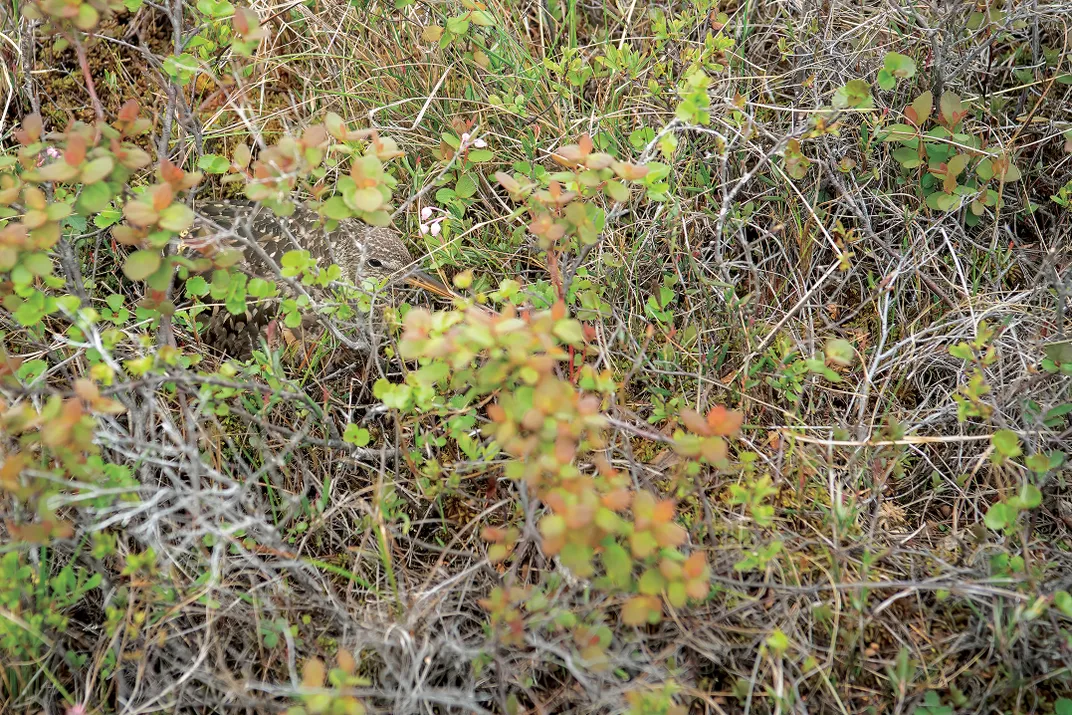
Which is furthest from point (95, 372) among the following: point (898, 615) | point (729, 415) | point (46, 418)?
point (898, 615)

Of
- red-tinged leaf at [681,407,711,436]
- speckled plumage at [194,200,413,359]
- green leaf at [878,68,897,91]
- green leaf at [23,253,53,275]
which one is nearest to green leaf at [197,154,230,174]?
speckled plumage at [194,200,413,359]

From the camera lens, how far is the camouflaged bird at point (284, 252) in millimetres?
3037

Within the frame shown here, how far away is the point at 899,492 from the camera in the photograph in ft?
8.51

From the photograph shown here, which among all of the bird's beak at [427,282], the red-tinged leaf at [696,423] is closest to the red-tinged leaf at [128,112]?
the bird's beak at [427,282]

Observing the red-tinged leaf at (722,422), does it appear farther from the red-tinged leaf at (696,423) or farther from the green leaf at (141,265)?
the green leaf at (141,265)

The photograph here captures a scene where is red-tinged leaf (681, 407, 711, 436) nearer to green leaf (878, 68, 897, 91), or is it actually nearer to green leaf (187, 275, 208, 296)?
green leaf (187, 275, 208, 296)

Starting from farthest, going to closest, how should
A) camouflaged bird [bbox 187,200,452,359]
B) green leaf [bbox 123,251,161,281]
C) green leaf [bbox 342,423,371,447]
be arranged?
camouflaged bird [bbox 187,200,452,359], green leaf [bbox 342,423,371,447], green leaf [bbox 123,251,161,281]

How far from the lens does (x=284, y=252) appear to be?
10.3 feet

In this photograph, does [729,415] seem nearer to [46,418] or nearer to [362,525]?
[362,525]

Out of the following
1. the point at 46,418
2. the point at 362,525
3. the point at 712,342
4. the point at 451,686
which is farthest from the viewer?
the point at 712,342

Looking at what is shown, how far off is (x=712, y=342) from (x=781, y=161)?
2.45 feet

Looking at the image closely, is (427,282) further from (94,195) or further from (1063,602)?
(1063,602)

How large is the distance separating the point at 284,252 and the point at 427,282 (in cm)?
53

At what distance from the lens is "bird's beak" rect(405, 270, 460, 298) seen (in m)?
3.03
